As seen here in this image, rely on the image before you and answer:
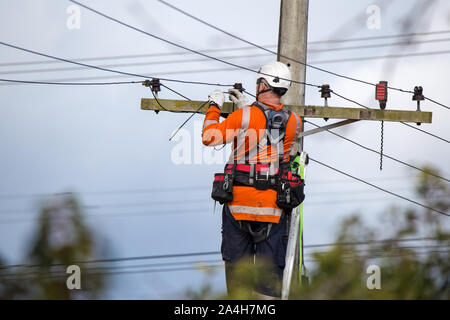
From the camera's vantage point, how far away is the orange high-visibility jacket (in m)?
6.63

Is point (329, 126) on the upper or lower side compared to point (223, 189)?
upper

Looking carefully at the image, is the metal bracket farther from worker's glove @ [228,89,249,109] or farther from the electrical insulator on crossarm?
worker's glove @ [228,89,249,109]

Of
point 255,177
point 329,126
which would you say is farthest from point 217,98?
point 329,126

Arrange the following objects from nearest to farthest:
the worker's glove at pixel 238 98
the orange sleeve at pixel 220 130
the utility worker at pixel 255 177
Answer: the orange sleeve at pixel 220 130 → the utility worker at pixel 255 177 → the worker's glove at pixel 238 98

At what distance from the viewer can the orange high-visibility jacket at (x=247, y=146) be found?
21.7 ft

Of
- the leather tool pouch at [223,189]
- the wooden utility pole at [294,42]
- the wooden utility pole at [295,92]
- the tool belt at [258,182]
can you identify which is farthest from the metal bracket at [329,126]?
the leather tool pouch at [223,189]

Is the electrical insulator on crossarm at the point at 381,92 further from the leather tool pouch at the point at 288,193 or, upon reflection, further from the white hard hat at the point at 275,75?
the leather tool pouch at the point at 288,193

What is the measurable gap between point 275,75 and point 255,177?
3.42 feet

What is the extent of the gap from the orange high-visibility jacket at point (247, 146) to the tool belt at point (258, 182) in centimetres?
5

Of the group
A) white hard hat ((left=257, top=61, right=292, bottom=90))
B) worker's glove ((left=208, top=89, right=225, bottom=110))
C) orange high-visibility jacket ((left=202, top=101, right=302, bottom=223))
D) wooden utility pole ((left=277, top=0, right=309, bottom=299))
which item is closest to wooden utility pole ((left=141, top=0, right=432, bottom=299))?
wooden utility pole ((left=277, top=0, right=309, bottom=299))

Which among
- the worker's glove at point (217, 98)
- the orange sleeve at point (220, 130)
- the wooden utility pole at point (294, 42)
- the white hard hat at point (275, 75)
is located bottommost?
the orange sleeve at point (220, 130)

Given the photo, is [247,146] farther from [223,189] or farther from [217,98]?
[217,98]

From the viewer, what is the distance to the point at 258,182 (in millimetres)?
6711
